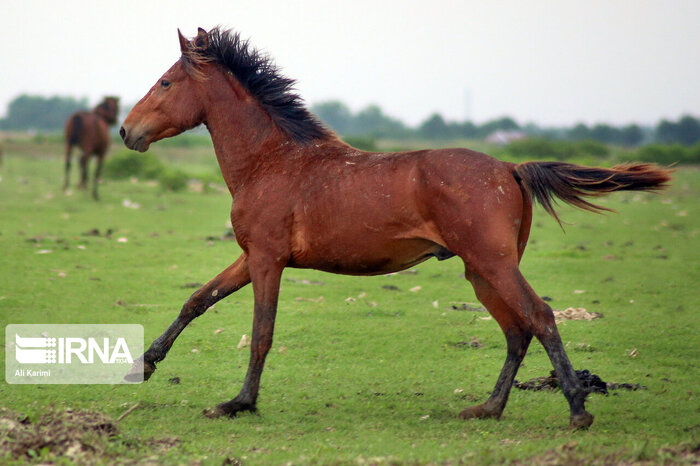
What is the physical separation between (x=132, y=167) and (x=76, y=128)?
5.07 m

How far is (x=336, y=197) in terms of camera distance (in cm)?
575

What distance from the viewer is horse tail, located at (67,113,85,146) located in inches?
808

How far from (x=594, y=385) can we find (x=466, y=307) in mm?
2942

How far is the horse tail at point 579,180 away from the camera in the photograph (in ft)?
18.0

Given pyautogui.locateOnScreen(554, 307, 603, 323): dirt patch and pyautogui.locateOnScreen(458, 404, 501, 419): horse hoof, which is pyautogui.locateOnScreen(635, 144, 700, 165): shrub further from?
pyautogui.locateOnScreen(458, 404, 501, 419): horse hoof

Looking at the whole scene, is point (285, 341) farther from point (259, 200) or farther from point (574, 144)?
point (574, 144)

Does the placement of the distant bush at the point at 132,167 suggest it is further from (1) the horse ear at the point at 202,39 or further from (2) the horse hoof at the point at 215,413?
(2) the horse hoof at the point at 215,413

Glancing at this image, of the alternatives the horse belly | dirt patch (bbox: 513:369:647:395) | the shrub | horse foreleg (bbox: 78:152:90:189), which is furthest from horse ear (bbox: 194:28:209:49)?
the shrub

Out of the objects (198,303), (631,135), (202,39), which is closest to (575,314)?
(198,303)

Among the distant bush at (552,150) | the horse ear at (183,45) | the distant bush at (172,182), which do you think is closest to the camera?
the horse ear at (183,45)

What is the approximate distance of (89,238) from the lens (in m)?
13.1

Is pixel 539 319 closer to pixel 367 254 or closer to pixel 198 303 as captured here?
pixel 367 254

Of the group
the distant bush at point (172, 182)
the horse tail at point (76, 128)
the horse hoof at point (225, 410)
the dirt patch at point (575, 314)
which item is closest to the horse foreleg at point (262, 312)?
the horse hoof at point (225, 410)

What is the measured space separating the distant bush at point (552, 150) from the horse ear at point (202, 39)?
29.7 m
